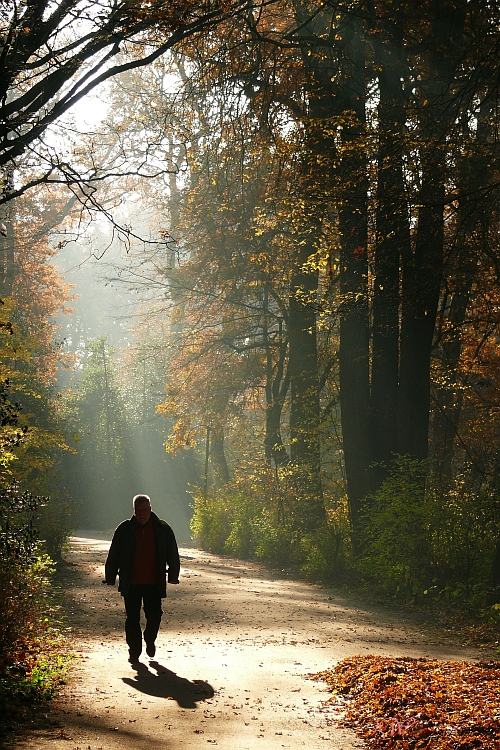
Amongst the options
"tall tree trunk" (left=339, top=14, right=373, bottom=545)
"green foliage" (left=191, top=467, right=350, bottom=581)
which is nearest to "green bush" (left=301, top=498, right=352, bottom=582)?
"green foliage" (left=191, top=467, right=350, bottom=581)

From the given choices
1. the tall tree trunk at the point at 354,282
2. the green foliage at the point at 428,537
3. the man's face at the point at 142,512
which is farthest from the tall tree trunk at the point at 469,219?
the man's face at the point at 142,512

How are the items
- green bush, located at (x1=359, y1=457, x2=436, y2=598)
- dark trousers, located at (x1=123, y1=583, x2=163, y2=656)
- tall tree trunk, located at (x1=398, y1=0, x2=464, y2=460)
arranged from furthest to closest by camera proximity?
1. green bush, located at (x1=359, y1=457, x2=436, y2=598)
2. tall tree trunk, located at (x1=398, y1=0, x2=464, y2=460)
3. dark trousers, located at (x1=123, y1=583, x2=163, y2=656)

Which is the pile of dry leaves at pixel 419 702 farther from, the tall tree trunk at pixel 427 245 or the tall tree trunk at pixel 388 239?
the tall tree trunk at pixel 388 239

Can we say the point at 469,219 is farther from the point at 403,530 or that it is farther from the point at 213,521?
the point at 213,521

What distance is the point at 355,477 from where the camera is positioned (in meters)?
18.9

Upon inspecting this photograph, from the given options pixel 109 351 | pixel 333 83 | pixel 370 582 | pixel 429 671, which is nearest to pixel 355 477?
pixel 370 582

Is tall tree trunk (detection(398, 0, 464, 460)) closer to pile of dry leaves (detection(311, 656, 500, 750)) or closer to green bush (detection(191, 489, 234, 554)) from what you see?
pile of dry leaves (detection(311, 656, 500, 750))

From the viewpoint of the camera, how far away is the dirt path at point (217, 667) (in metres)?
6.72

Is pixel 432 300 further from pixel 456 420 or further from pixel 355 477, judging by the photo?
pixel 456 420

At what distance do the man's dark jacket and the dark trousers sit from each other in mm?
92

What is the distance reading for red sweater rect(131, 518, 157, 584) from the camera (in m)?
9.54

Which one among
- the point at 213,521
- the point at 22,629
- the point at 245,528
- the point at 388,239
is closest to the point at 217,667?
the point at 22,629

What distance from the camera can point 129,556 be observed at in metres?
9.50

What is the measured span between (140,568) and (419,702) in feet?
12.0
